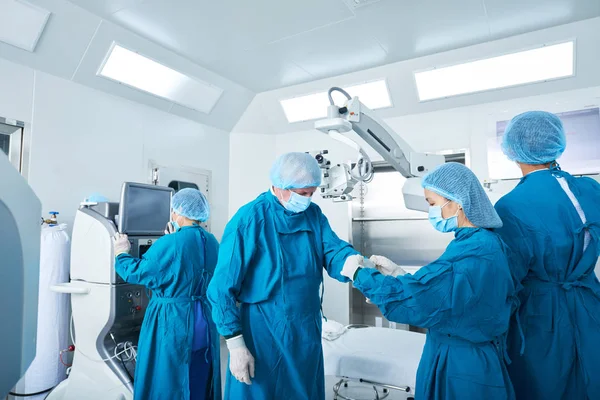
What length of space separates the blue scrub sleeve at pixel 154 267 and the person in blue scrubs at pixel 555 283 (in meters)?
1.71

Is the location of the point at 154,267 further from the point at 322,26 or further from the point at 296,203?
the point at 322,26

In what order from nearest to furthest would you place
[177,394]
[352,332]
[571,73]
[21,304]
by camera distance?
[21,304] < [177,394] < [352,332] < [571,73]

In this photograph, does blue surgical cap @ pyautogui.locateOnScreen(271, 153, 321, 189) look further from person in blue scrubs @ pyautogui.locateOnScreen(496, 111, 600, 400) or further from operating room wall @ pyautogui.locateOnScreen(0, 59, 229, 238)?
operating room wall @ pyautogui.locateOnScreen(0, 59, 229, 238)

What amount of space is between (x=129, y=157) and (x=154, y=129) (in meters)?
0.42

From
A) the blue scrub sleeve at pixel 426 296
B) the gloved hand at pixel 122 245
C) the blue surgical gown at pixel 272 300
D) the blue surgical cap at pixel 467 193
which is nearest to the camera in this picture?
the blue scrub sleeve at pixel 426 296

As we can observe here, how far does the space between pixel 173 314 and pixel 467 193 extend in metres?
1.74

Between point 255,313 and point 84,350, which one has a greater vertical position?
point 255,313

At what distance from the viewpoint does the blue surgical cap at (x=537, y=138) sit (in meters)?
1.65

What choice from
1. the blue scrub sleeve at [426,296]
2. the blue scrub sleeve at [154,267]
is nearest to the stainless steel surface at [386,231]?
the blue scrub sleeve at [154,267]

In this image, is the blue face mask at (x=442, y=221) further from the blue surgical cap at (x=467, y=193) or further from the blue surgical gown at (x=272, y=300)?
the blue surgical gown at (x=272, y=300)

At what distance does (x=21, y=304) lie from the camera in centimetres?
62

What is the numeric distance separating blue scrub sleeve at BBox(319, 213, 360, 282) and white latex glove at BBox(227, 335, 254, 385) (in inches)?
20.0

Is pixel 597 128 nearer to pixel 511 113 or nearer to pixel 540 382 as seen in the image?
pixel 511 113

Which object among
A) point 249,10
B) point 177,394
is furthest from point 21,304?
point 249,10
